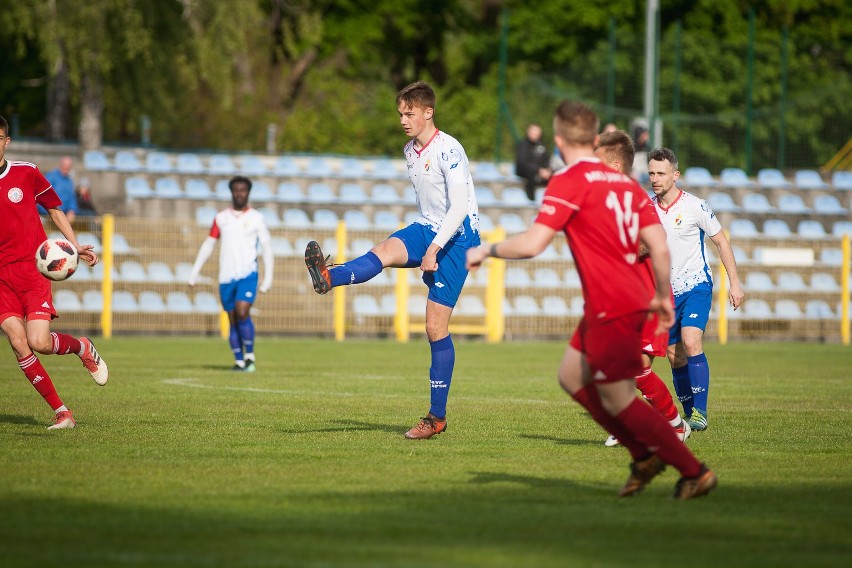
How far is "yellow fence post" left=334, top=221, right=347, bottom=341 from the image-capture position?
22.8 metres

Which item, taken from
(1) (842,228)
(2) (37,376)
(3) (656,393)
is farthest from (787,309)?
(2) (37,376)

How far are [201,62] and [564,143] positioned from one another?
26.4 m

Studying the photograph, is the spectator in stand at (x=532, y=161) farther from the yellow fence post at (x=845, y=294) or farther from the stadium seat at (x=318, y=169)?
the yellow fence post at (x=845, y=294)

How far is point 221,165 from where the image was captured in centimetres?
2892

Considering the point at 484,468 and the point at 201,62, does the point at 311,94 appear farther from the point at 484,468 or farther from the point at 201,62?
the point at 484,468

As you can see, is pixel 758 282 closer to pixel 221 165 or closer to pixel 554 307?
pixel 554 307

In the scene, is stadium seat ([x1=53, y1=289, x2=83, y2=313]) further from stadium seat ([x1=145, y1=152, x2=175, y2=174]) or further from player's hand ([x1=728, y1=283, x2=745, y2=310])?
player's hand ([x1=728, y1=283, x2=745, y2=310])

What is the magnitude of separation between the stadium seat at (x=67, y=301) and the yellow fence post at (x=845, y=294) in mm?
13237

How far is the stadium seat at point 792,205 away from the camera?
90.0 feet

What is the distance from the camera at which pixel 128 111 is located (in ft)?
118

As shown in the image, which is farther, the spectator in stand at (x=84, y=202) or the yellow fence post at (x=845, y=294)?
the spectator in stand at (x=84, y=202)

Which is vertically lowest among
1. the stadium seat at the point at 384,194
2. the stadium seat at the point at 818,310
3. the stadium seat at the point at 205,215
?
the stadium seat at the point at 818,310

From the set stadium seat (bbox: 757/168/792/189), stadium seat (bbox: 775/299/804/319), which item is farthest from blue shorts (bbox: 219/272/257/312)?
stadium seat (bbox: 757/168/792/189)

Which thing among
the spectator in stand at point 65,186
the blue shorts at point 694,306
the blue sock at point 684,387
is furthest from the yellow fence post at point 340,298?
the blue shorts at point 694,306
